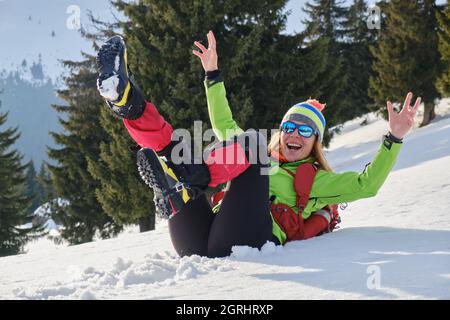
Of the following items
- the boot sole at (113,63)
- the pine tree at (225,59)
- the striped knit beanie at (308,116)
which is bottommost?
the striped knit beanie at (308,116)

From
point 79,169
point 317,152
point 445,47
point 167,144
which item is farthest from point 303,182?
point 445,47

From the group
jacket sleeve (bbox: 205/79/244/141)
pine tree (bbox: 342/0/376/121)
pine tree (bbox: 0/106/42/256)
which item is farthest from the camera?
pine tree (bbox: 342/0/376/121)

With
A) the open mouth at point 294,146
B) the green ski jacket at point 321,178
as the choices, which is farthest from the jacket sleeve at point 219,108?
the open mouth at point 294,146

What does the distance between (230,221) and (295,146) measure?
39.4 inches

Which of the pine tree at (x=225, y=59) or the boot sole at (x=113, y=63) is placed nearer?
the boot sole at (x=113, y=63)

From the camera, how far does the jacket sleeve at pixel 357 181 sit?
3.08 metres

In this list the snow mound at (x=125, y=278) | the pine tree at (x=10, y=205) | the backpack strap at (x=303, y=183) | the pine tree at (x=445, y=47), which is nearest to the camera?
the snow mound at (x=125, y=278)

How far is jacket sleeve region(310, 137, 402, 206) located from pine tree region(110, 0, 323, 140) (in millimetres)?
6301

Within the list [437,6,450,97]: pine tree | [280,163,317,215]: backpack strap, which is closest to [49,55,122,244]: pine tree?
[280,163,317,215]: backpack strap

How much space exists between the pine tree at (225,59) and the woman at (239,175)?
5944mm

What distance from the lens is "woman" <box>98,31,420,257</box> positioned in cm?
282

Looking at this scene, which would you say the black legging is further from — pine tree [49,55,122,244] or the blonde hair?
pine tree [49,55,122,244]

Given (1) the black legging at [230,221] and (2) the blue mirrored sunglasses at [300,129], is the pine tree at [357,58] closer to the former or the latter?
(2) the blue mirrored sunglasses at [300,129]

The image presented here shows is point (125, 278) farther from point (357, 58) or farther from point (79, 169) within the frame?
point (357, 58)
